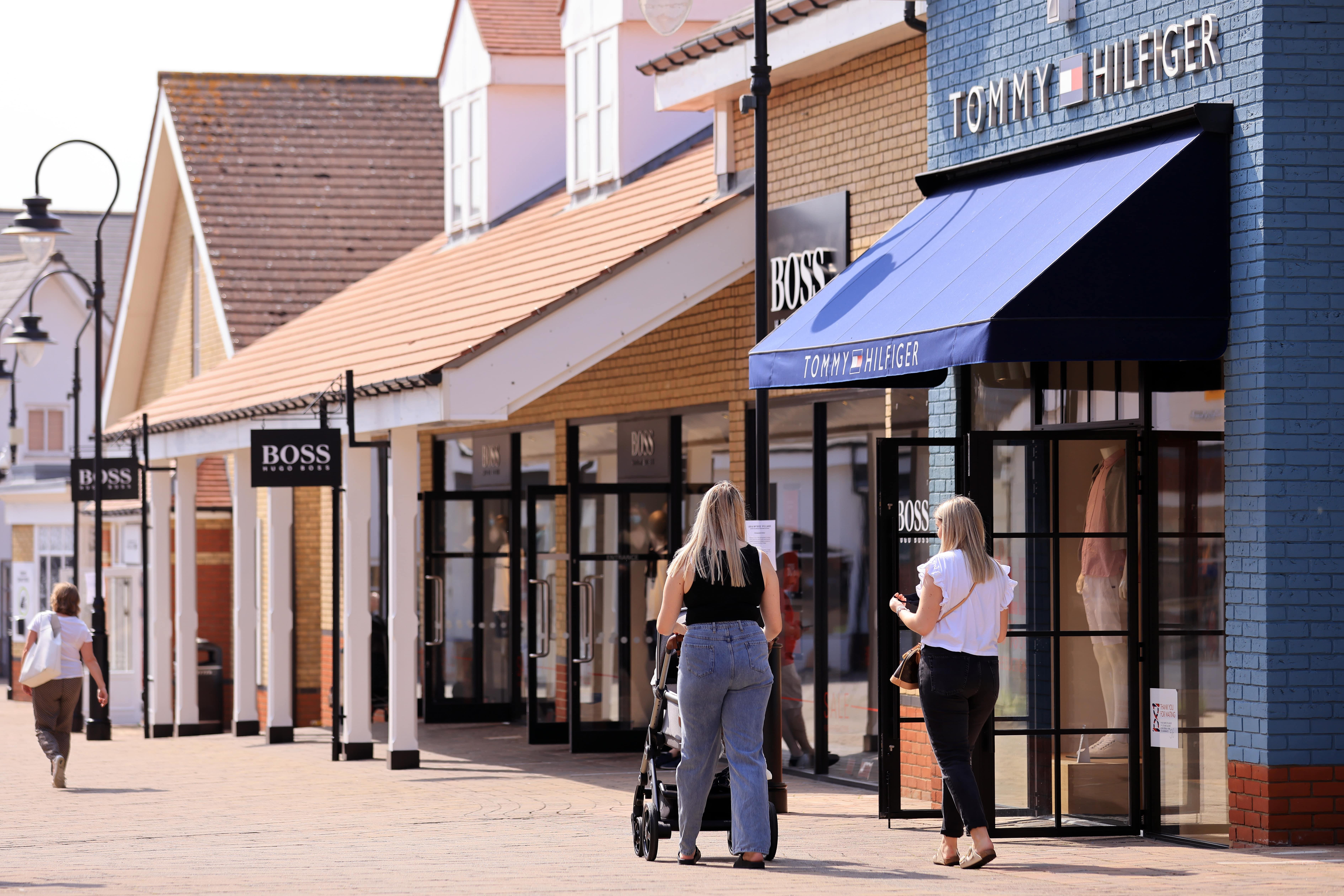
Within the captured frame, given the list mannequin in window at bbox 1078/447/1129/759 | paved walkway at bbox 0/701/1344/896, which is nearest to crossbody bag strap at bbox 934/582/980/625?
paved walkway at bbox 0/701/1344/896

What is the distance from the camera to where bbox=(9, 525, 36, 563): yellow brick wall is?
41.6m

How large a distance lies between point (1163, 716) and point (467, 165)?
1453 cm

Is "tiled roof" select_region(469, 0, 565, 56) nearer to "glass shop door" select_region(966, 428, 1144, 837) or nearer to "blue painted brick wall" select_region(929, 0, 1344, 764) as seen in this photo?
"glass shop door" select_region(966, 428, 1144, 837)

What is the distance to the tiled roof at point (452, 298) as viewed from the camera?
611 inches

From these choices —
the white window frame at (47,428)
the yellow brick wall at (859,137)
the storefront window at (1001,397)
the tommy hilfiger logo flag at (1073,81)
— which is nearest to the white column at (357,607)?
the yellow brick wall at (859,137)

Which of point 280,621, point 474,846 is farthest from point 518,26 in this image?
point 474,846

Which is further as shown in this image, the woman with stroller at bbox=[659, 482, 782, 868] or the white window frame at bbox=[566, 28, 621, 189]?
the white window frame at bbox=[566, 28, 621, 189]

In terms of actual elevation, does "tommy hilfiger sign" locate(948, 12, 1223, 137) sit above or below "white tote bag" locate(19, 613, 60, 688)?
above

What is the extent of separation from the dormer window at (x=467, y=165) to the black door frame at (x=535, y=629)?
16.6ft

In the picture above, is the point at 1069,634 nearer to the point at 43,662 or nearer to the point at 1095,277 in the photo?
the point at 1095,277

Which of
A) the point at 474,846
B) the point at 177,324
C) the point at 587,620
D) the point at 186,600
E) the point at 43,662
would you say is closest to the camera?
the point at 474,846

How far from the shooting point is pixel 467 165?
23469 mm

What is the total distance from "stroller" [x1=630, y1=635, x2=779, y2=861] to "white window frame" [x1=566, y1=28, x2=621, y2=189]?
33.2 feet

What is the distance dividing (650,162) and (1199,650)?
991cm
